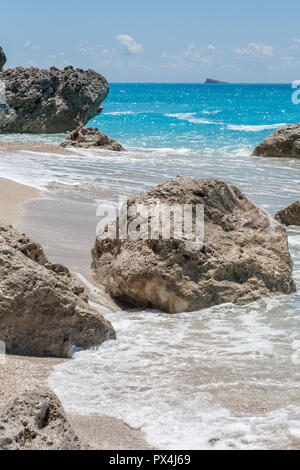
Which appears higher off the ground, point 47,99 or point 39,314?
point 47,99

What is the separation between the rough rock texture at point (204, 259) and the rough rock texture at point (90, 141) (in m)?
13.6

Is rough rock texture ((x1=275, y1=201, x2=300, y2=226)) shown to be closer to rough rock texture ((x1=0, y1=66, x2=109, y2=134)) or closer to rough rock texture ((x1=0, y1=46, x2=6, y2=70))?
rough rock texture ((x1=0, y1=66, x2=109, y2=134))

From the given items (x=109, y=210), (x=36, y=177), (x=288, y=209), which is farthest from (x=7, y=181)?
(x=288, y=209)

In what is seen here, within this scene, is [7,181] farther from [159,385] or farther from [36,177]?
[159,385]

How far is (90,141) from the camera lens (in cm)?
1906

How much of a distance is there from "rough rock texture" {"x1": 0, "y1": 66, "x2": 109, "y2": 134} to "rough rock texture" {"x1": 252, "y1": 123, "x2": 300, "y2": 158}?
1011 cm

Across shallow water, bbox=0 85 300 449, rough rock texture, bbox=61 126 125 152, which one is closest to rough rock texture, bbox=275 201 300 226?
shallow water, bbox=0 85 300 449

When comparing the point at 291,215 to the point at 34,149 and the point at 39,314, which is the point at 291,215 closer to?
the point at 39,314

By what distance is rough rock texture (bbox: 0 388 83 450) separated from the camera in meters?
2.17

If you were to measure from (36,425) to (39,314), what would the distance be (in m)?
1.63

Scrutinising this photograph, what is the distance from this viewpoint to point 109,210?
28.7 feet

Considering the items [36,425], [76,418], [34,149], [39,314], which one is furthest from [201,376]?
[34,149]

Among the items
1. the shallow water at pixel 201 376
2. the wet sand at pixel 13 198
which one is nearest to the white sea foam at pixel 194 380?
the shallow water at pixel 201 376

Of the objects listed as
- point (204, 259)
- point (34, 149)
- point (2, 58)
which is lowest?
point (204, 259)
